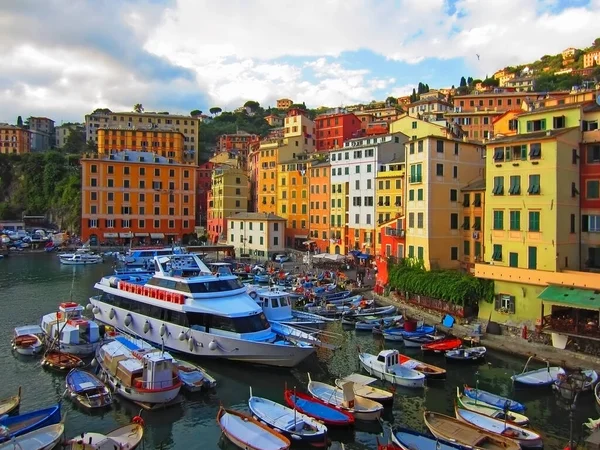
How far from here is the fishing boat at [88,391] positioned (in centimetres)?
2169

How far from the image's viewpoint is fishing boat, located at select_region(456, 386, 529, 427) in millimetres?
19766

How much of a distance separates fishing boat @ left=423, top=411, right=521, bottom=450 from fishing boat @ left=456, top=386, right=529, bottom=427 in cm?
176

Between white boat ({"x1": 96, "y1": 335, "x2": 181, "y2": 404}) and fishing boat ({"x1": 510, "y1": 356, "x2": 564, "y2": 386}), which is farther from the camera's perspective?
fishing boat ({"x1": 510, "y1": 356, "x2": 564, "y2": 386})

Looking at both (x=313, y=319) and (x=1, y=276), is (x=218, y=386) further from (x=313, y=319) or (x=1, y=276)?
(x=1, y=276)

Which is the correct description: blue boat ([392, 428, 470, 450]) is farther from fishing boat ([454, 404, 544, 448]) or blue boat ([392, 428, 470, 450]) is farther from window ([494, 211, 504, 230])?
window ([494, 211, 504, 230])

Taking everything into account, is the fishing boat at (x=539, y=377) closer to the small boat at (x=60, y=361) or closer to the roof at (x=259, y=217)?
the small boat at (x=60, y=361)

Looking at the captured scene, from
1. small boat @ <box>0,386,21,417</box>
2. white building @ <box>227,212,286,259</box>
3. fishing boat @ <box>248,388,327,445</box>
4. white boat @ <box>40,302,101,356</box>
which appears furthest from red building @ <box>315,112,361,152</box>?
small boat @ <box>0,386,21,417</box>

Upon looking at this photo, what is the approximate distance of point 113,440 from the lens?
56.3 feet

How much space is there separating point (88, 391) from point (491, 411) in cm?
1762

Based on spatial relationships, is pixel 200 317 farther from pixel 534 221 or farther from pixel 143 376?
pixel 534 221

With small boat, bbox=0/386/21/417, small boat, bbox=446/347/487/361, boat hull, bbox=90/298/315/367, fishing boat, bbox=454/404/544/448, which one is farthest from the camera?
small boat, bbox=446/347/487/361

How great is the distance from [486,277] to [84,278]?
147 ft

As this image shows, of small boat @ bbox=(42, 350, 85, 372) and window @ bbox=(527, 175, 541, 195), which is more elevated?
window @ bbox=(527, 175, 541, 195)

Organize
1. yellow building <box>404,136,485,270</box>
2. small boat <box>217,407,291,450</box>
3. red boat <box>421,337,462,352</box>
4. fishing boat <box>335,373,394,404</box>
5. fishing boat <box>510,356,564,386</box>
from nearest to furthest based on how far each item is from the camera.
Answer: small boat <box>217,407,291,450</box> < fishing boat <box>335,373,394,404</box> < fishing boat <box>510,356,564,386</box> < red boat <box>421,337,462,352</box> < yellow building <box>404,136,485,270</box>
